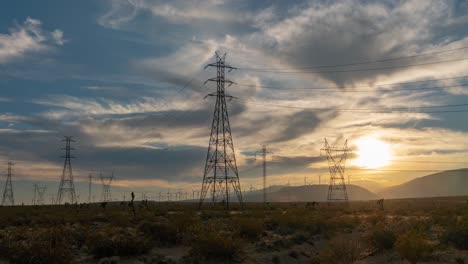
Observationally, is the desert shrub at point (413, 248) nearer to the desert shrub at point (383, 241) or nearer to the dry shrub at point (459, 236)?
the desert shrub at point (383, 241)

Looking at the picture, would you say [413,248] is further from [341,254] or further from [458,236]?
[458,236]

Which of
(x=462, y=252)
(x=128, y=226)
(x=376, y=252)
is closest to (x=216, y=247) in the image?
(x=376, y=252)

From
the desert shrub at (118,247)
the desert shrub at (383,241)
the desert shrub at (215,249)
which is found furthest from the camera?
the desert shrub at (383,241)

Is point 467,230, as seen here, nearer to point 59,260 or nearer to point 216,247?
point 216,247

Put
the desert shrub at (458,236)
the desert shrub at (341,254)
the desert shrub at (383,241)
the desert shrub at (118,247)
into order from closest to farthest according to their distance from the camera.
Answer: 1. the desert shrub at (341,254)
2. the desert shrub at (118,247)
3. the desert shrub at (458,236)
4. the desert shrub at (383,241)

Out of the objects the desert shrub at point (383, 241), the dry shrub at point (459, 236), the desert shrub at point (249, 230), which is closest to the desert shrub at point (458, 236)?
the dry shrub at point (459, 236)

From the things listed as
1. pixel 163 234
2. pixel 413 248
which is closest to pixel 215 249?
pixel 163 234

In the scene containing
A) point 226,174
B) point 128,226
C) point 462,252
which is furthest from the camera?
point 226,174

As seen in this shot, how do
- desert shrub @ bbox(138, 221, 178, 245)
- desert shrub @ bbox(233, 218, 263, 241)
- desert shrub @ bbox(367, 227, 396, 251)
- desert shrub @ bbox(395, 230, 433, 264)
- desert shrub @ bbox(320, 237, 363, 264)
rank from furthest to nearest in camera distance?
desert shrub @ bbox(233, 218, 263, 241) < desert shrub @ bbox(138, 221, 178, 245) < desert shrub @ bbox(367, 227, 396, 251) < desert shrub @ bbox(320, 237, 363, 264) < desert shrub @ bbox(395, 230, 433, 264)

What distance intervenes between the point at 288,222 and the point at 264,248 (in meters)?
16.7

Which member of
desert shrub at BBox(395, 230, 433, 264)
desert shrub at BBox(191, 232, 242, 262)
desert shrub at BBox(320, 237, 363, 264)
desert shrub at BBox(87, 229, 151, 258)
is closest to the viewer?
desert shrub at BBox(395, 230, 433, 264)

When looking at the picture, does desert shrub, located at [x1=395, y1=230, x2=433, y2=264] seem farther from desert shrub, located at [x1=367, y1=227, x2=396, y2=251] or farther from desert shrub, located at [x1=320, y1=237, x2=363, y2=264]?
desert shrub, located at [x1=367, y1=227, x2=396, y2=251]

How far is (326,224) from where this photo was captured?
1831 inches

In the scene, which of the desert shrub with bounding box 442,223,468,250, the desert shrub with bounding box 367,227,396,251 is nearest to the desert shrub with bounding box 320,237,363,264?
the desert shrub with bounding box 367,227,396,251
